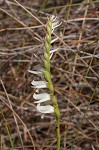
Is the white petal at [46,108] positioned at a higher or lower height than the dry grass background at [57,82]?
higher

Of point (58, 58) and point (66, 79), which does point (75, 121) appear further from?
point (58, 58)

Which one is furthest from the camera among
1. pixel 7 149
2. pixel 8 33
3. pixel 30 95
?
pixel 8 33

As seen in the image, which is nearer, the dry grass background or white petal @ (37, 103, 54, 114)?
white petal @ (37, 103, 54, 114)

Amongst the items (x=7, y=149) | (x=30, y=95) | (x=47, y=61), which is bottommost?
(x=7, y=149)

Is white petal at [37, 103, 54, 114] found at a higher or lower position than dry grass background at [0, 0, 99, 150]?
higher

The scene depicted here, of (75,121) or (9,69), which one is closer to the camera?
(75,121)

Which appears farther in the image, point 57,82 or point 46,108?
point 57,82

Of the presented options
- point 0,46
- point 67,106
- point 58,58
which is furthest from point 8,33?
point 67,106

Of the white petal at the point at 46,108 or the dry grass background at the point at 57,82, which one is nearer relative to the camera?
the white petal at the point at 46,108
